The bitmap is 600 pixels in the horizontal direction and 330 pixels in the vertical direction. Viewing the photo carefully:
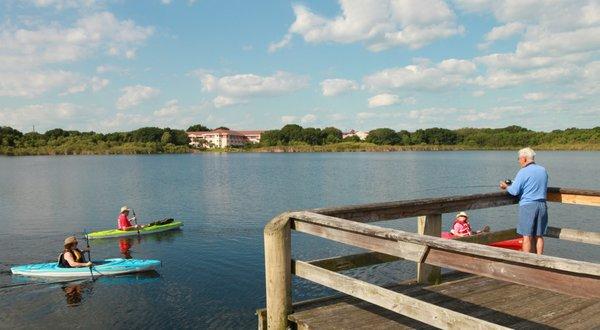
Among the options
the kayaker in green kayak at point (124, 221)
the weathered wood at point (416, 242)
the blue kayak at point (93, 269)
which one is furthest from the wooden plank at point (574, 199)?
the kayaker in green kayak at point (124, 221)

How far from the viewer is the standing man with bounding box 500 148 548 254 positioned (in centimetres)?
739

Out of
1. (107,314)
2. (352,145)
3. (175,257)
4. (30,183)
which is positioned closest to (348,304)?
(107,314)

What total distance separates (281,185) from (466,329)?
1978 inches

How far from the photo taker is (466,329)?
361 centimetres

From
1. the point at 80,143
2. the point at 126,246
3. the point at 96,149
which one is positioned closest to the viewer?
the point at 126,246

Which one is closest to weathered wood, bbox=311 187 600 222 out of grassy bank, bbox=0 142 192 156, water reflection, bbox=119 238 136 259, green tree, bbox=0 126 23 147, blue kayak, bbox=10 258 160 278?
blue kayak, bbox=10 258 160 278

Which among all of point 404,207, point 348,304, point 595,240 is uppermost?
point 404,207

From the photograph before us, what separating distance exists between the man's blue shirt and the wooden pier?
0.21 metres

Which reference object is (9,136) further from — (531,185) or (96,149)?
(531,185)

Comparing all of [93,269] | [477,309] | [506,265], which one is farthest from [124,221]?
[506,265]

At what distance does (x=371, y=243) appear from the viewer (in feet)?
15.1

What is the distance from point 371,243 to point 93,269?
50.8 ft

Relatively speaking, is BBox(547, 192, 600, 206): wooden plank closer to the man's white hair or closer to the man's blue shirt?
the man's blue shirt

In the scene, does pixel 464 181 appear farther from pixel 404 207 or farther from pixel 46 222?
pixel 404 207
